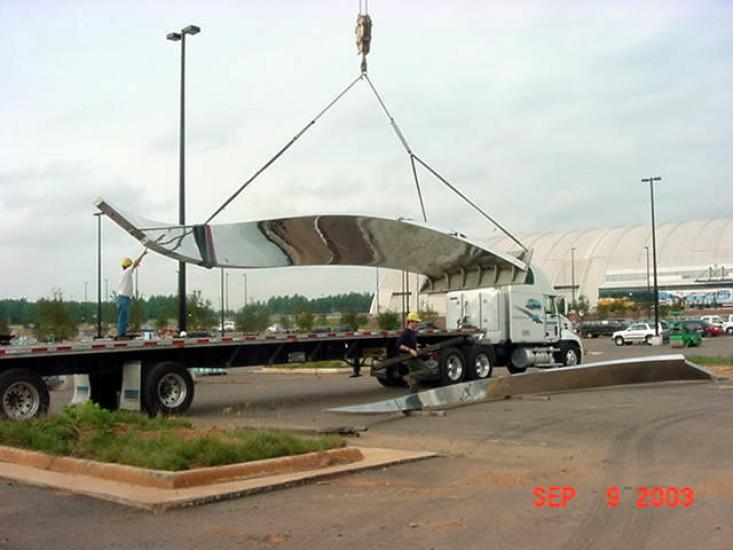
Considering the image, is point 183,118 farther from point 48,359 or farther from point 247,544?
point 247,544

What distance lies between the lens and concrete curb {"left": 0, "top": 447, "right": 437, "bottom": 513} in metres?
7.76

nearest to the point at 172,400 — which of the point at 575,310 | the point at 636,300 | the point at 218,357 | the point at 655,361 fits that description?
the point at 218,357

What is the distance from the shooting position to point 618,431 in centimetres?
1245

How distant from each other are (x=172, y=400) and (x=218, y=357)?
1.43m

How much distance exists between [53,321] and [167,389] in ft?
129

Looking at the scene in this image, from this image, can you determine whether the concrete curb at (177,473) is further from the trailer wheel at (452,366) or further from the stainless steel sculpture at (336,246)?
the trailer wheel at (452,366)

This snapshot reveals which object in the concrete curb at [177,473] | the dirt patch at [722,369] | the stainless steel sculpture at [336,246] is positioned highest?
the stainless steel sculpture at [336,246]

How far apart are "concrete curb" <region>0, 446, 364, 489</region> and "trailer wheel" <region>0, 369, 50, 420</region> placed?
407 cm

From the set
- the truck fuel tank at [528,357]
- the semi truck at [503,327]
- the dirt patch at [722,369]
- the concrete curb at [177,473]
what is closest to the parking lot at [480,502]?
the concrete curb at [177,473]

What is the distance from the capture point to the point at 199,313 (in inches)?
2489

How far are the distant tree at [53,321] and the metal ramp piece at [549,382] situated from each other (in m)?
38.9

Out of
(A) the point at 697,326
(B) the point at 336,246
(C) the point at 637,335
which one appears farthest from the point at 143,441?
(A) the point at 697,326

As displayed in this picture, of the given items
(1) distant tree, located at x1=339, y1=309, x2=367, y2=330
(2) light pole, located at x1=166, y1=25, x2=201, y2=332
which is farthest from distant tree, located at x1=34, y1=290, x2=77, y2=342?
(2) light pole, located at x1=166, y1=25, x2=201, y2=332

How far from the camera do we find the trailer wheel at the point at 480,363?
886 inches
